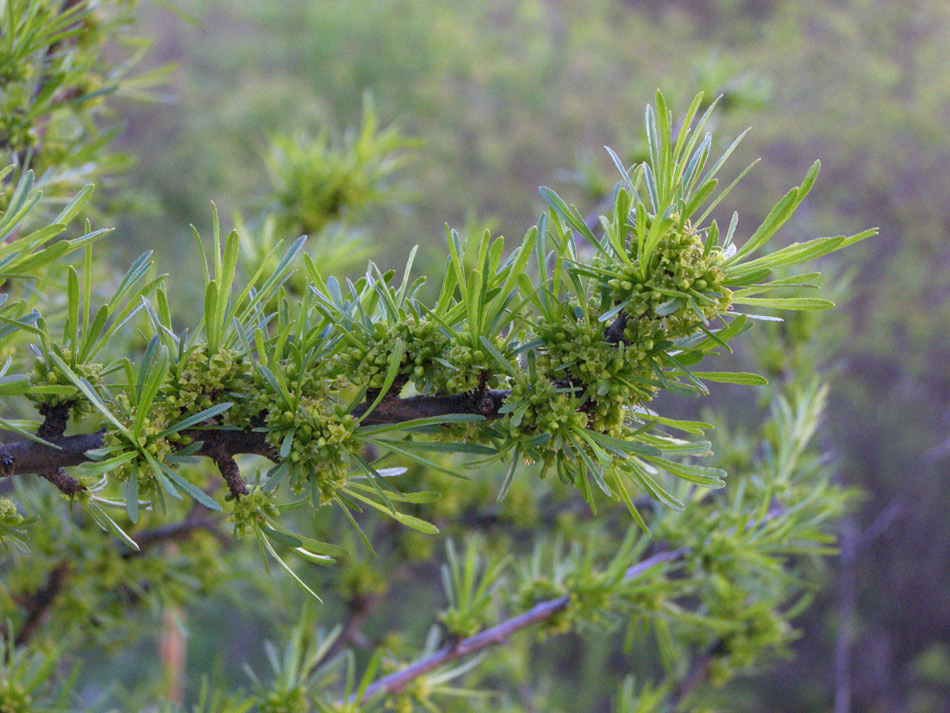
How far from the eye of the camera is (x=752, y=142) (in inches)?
97.7

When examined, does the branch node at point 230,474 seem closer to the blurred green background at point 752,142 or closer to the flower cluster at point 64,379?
the flower cluster at point 64,379

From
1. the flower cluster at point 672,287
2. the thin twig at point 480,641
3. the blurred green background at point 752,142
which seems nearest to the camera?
the flower cluster at point 672,287

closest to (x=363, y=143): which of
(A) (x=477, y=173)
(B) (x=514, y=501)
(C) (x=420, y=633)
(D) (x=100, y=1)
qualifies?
(D) (x=100, y=1)

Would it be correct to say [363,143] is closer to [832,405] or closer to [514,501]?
[514,501]

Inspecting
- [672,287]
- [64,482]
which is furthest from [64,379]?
[672,287]

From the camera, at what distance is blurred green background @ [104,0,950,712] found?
7.52 feet

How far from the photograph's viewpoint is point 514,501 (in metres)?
0.73

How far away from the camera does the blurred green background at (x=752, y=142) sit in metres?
2.29

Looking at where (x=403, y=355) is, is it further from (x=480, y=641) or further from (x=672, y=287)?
(x=480, y=641)

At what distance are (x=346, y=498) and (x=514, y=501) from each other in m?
0.46

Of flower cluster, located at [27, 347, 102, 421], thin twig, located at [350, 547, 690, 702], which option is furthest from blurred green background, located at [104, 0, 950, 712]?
flower cluster, located at [27, 347, 102, 421]

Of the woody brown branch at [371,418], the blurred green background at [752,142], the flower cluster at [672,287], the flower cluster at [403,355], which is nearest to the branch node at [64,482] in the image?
the woody brown branch at [371,418]

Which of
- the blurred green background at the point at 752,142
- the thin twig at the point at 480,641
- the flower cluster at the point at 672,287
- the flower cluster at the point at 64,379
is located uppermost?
the blurred green background at the point at 752,142

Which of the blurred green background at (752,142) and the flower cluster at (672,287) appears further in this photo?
the blurred green background at (752,142)
